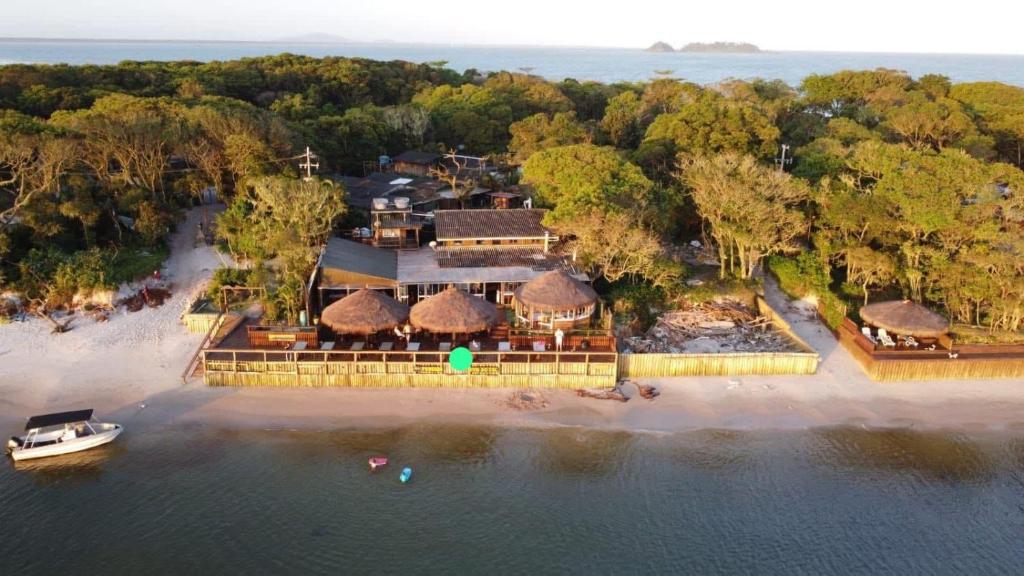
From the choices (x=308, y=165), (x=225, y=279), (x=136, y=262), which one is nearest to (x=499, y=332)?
(x=225, y=279)

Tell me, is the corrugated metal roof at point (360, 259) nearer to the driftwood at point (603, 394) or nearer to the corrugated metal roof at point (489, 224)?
the corrugated metal roof at point (489, 224)

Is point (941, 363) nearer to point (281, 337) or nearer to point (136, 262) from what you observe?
point (281, 337)

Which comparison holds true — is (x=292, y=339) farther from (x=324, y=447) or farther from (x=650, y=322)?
(x=650, y=322)

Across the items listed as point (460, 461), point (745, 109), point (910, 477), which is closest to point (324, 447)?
point (460, 461)

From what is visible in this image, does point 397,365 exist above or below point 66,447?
above

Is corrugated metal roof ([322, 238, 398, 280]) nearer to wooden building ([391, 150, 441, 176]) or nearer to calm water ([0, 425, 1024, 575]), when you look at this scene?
calm water ([0, 425, 1024, 575])

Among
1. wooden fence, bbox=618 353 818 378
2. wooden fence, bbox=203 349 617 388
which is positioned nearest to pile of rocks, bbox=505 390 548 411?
wooden fence, bbox=203 349 617 388
